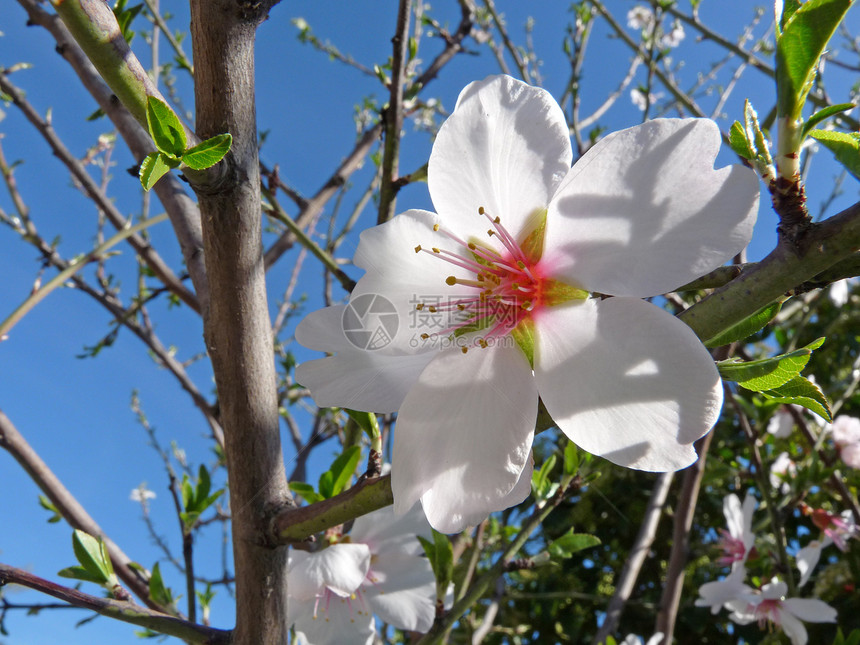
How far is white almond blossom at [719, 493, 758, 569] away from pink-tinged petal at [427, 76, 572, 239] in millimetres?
1473

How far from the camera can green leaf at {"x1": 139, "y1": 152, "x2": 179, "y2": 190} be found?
50 centimetres

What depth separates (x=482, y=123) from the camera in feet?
1.80

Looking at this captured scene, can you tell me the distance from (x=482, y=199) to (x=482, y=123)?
0.23ft

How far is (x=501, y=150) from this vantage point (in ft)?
1.81

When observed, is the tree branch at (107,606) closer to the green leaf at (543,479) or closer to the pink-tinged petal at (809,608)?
the green leaf at (543,479)

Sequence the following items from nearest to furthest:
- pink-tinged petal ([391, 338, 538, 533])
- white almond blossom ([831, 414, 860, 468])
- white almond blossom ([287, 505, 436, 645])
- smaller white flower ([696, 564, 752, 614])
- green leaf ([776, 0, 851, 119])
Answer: green leaf ([776, 0, 851, 119]), pink-tinged petal ([391, 338, 538, 533]), white almond blossom ([287, 505, 436, 645]), smaller white flower ([696, 564, 752, 614]), white almond blossom ([831, 414, 860, 468])

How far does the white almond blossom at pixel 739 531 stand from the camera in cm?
167

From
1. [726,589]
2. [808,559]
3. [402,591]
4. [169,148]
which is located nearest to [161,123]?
[169,148]

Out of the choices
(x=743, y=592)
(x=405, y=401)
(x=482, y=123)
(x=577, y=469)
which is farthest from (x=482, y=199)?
(x=743, y=592)

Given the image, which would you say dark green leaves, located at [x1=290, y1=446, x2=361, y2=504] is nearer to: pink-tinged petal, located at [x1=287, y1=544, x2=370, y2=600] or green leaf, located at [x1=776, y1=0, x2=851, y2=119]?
pink-tinged petal, located at [x1=287, y1=544, x2=370, y2=600]

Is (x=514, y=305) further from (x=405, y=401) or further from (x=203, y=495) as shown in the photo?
(x=203, y=495)

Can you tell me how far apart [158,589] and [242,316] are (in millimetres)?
547

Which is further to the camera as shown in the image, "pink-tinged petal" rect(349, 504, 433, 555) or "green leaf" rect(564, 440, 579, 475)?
"pink-tinged petal" rect(349, 504, 433, 555)

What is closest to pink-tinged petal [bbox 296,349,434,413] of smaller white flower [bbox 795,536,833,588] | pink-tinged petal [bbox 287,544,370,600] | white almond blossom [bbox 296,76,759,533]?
white almond blossom [bbox 296,76,759,533]
